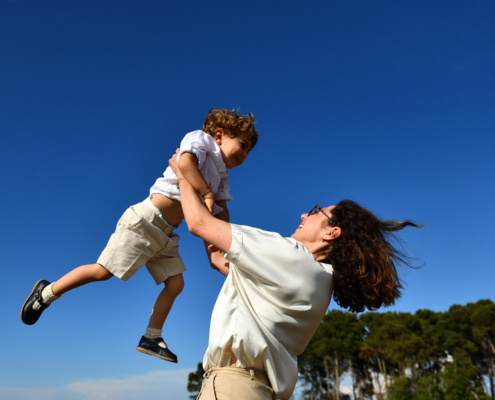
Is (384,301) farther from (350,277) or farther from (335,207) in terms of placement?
(335,207)

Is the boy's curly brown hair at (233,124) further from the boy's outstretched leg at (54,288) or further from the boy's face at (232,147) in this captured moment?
the boy's outstretched leg at (54,288)

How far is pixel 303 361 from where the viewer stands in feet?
141

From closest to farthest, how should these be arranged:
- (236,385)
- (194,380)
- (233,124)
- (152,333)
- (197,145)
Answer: (236,385), (197,145), (152,333), (233,124), (194,380)

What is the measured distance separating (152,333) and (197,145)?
5.28 feet

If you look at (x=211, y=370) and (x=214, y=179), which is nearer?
(x=211, y=370)

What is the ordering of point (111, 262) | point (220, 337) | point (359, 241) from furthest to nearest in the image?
point (111, 262)
point (359, 241)
point (220, 337)

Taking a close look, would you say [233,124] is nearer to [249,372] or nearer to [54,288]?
[54,288]

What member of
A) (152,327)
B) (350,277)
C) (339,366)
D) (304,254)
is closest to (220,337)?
(304,254)

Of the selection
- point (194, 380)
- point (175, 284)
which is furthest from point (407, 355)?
point (175, 284)

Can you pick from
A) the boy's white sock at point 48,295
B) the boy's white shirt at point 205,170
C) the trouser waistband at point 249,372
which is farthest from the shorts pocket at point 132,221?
the trouser waistband at point 249,372

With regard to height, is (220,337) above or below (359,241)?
below

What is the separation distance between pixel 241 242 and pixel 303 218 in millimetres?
861

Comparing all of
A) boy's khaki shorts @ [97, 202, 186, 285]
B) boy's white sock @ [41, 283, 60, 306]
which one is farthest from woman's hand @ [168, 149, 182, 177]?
boy's white sock @ [41, 283, 60, 306]

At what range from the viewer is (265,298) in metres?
1.96
